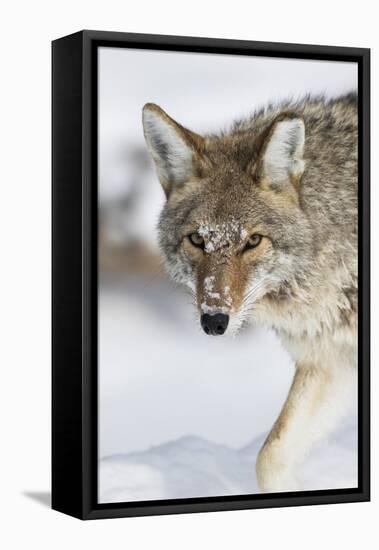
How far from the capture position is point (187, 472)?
6.34 meters

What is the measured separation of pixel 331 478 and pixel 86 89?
2.36m

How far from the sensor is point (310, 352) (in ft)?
21.7

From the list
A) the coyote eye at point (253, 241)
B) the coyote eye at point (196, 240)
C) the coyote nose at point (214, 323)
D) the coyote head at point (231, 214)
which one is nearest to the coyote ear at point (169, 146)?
the coyote head at point (231, 214)

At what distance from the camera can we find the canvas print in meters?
6.14

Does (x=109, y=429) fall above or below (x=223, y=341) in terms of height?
below

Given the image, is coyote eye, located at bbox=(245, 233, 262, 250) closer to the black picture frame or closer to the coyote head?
the coyote head

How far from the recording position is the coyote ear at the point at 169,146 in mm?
6148

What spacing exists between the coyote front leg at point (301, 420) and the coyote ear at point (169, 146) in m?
1.17

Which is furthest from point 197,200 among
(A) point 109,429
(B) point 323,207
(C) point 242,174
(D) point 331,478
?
(D) point 331,478

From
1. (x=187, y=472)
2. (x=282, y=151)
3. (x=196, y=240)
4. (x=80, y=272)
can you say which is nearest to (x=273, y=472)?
(x=187, y=472)

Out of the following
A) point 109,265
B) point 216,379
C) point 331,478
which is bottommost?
point 331,478

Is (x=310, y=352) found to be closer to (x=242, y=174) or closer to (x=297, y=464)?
(x=297, y=464)

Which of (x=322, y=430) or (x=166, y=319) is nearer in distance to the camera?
(x=166, y=319)

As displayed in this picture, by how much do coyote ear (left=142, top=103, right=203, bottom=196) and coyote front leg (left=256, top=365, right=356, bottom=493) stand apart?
3.85ft
